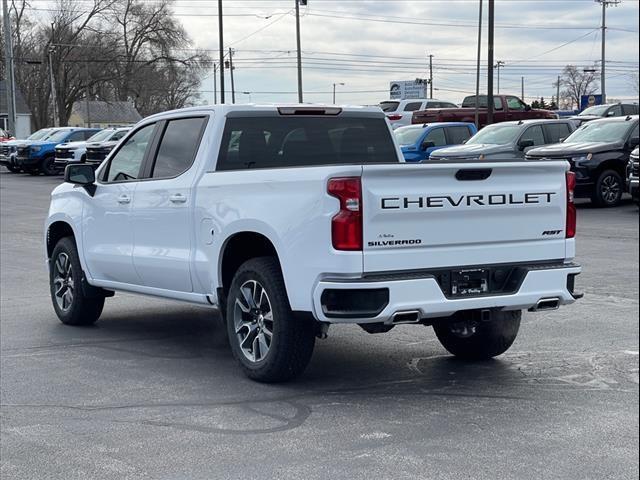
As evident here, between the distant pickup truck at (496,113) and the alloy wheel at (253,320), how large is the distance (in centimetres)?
2928

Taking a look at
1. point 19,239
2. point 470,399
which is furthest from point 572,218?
point 19,239

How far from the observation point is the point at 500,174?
268 inches

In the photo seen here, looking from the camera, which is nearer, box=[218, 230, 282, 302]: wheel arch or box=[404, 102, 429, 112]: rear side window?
box=[218, 230, 282, 302]: wheel arch

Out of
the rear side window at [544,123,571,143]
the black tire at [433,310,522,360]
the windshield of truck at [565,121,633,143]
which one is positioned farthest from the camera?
the rear side window at [544,123,571,143]

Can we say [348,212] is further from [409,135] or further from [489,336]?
[409,135]

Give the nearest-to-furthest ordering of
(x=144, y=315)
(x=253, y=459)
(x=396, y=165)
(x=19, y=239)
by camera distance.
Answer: (x=253, y=459) → (x=396, y=165) → (x=144, y=315) → (x=19, y=239)

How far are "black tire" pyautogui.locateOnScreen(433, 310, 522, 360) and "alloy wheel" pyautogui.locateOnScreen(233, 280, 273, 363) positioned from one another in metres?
1.31

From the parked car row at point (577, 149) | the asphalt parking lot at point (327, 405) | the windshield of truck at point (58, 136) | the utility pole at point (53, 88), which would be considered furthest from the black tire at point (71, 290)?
the utility pole at point (53, 88)

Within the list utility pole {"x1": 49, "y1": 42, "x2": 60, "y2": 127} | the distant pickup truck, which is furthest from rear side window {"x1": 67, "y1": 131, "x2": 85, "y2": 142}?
utility pole {"x1": 49, "y1": 42, "x2": 60, "y2": 127}

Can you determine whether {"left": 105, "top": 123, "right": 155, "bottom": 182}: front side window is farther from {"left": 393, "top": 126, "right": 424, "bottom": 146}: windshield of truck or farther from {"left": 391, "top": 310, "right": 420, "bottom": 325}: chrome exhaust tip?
{"left": 393, "top": 126, "right": 424, "bottom": 146}: windshield of truck

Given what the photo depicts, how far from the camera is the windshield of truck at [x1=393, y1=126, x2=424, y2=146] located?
1107 inches

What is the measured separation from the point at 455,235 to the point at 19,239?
13.6 metres

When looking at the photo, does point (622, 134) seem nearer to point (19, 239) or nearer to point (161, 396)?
point (19, 239)

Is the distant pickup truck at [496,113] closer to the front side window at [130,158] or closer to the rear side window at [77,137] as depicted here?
the rear side window at [77,137]
